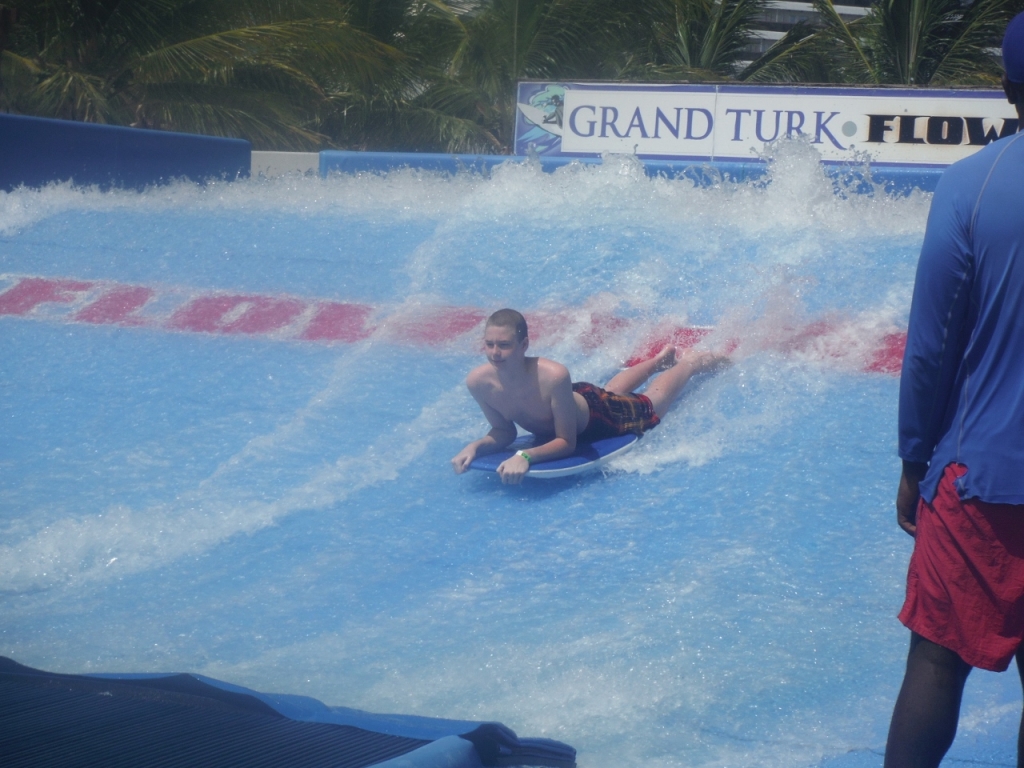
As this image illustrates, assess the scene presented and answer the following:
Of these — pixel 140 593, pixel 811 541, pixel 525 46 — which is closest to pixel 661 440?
pixel 811 541

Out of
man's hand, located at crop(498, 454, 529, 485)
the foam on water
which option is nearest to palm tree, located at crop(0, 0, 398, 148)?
the foam on water

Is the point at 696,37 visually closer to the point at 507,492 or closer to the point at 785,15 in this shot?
the point at 785,15

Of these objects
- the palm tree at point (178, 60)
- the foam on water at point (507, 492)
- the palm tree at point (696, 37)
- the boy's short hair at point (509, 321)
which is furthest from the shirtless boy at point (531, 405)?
the palm tree at point (696, 37)

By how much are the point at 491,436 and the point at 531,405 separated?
24 cm

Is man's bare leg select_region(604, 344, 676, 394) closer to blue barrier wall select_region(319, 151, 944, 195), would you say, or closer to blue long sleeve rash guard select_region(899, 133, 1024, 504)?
blue barrier wall select_region(319, 151, 944, 195)

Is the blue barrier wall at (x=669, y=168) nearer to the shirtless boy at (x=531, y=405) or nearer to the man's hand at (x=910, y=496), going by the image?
the shirtless boy at (x=531, y=405)

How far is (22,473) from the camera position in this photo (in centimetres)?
480

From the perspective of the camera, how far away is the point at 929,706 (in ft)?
5.71

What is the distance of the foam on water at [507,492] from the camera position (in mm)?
3053

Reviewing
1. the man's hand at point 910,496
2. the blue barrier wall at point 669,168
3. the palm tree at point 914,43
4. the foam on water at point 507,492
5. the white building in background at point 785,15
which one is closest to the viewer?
the man's hand at point 910,496

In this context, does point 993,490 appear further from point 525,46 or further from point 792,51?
point 792,51

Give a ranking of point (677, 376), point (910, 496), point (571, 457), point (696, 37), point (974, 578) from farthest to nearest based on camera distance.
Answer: point (696, 37)
point (677, 376)
point (571, 457)
point (910, 496)
point (974, 578)

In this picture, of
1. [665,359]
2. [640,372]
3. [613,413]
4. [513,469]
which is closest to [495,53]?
[665,359]

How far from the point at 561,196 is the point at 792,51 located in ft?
36.7
